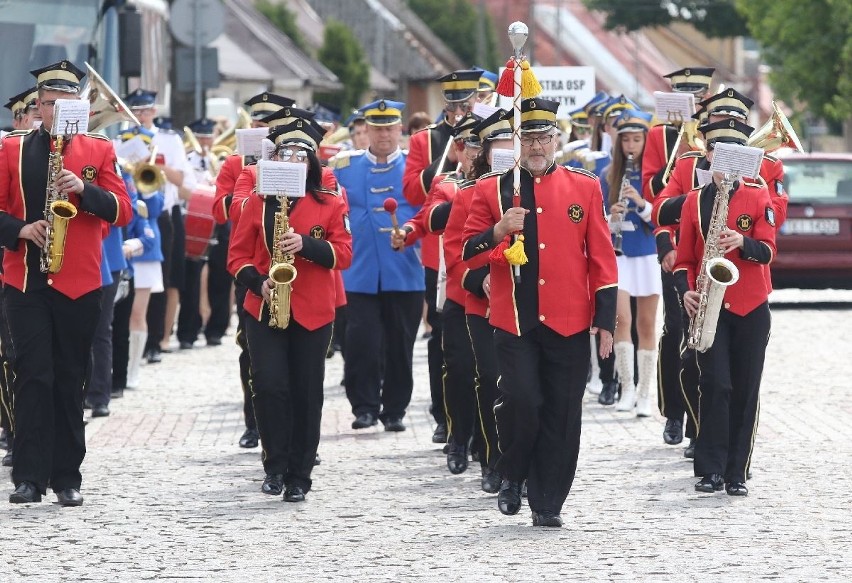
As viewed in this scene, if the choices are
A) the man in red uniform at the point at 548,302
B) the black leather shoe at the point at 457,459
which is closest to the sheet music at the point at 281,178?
the man in red uniform at the point at 548,302

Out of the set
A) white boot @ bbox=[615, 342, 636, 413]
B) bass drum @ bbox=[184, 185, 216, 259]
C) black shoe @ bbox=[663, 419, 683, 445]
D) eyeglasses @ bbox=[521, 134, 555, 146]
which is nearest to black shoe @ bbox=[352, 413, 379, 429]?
white boot @ bbox=[615, 342, 636, 413]

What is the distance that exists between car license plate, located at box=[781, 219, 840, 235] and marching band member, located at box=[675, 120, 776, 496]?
40.3 ft

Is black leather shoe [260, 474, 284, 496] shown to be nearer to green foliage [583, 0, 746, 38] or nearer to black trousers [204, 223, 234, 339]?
black trousers [204, 223, 234, 339]

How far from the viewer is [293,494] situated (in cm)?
1066

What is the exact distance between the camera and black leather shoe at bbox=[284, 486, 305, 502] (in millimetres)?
10664

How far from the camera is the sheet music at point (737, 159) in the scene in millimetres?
10500

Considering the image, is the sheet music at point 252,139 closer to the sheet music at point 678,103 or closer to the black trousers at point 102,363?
the black trousers at point 102,363

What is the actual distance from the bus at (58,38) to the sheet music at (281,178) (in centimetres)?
541

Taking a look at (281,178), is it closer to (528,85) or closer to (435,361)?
(528,85)

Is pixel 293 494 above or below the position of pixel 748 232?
below

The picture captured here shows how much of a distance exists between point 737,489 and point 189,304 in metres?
10.2

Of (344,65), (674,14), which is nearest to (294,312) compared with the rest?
(344,65)

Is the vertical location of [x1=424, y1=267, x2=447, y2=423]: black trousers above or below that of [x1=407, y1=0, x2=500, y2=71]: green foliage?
below

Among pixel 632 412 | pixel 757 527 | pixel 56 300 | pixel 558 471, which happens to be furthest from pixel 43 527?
pixel 632 412
